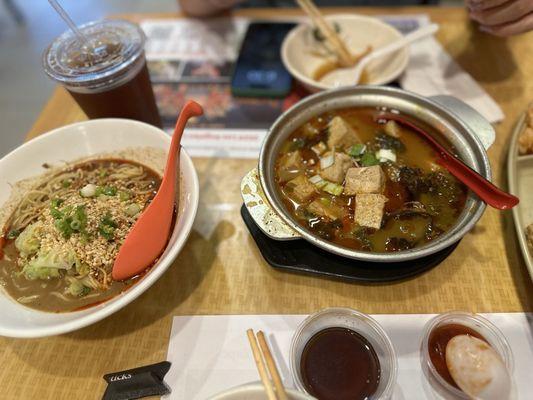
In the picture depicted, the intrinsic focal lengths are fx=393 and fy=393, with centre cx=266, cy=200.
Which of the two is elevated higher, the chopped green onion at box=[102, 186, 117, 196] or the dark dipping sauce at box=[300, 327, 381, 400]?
the chopped green onion at box=[102, 186, 117, 196]

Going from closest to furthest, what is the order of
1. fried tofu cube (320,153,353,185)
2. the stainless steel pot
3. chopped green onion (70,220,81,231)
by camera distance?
the stainless steel pot
chopped green onion (70,220,81,231)
fried tofu cube (320,153,353,185)

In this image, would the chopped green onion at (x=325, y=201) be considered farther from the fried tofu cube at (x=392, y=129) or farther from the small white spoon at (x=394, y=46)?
the small white spoon at (x=394, y=46)

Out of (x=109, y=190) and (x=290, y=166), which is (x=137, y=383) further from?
(x=290, y=166)

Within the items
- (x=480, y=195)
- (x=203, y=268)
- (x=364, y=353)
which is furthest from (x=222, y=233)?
(x=480, y=195)

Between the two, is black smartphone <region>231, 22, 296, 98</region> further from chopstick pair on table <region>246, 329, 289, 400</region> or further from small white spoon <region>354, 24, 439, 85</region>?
chopstick pair on table <region>246, 329, 289, 400</region>

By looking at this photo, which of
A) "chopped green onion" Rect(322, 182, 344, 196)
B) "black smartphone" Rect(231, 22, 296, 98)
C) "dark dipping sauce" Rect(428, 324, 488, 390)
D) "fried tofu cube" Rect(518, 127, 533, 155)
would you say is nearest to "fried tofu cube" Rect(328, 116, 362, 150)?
"chopped green onion" Rect(322, 182, 344, 196)

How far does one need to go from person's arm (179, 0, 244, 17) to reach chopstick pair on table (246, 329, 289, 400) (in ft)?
7.76

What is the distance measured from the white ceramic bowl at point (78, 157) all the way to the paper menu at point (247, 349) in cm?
32

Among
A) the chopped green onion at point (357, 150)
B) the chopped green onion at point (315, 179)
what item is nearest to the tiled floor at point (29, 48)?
→ the chopped green onion at point (315, 179)

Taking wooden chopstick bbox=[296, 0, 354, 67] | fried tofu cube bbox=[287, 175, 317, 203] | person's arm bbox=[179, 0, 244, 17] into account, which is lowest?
fried tofu cube bbox=[287, 175, 317, 203]

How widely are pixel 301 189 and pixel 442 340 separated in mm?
780

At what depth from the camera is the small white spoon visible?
2.31m

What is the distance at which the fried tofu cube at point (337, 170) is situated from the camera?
172 cm

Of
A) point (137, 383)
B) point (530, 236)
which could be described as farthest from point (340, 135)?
point (137, 383)
